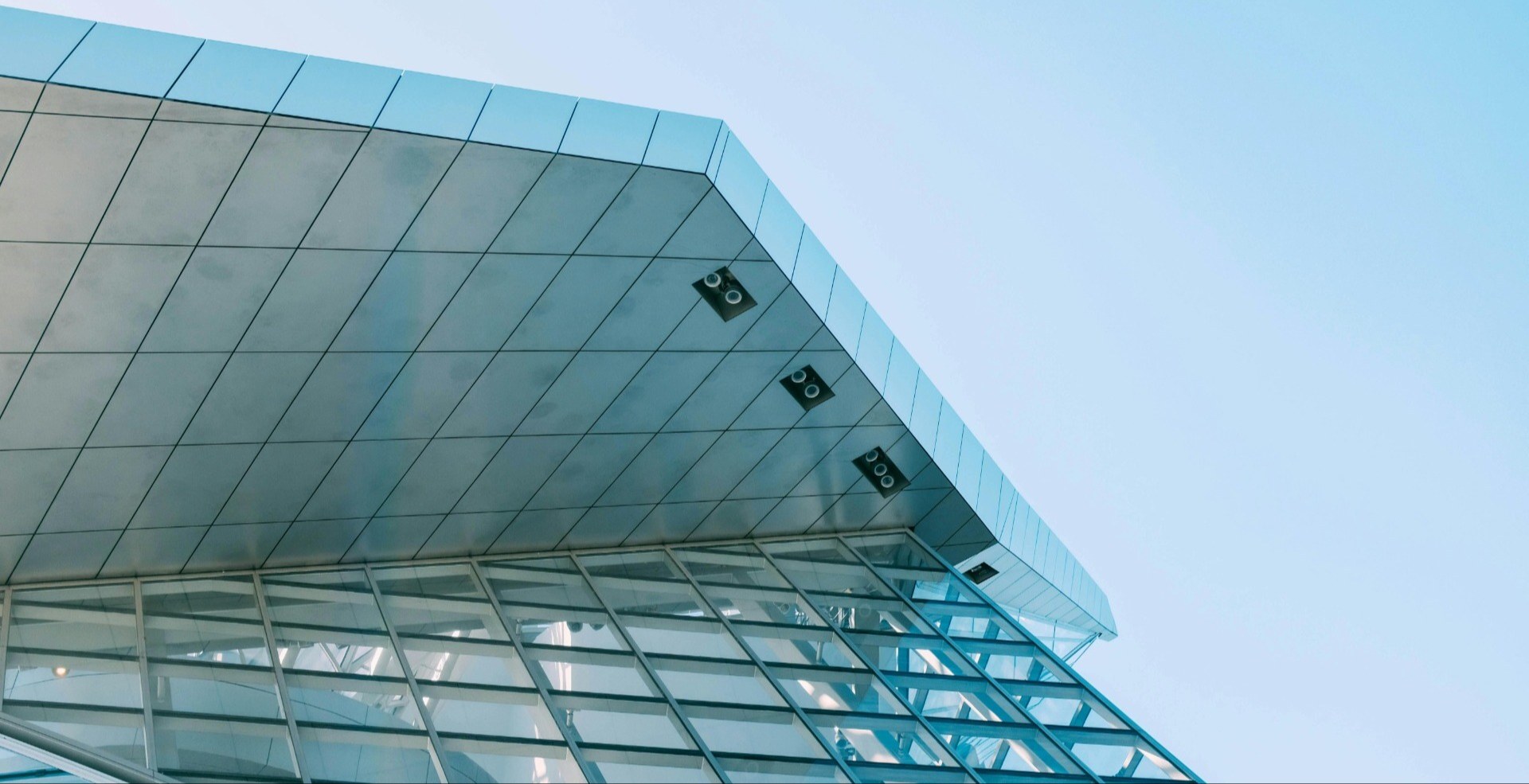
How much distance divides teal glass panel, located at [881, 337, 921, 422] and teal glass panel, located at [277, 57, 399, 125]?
29.8 feet

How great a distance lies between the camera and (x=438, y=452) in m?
18.7

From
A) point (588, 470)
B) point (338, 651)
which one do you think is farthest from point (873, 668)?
point (338, 651)

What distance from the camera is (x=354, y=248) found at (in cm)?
1516

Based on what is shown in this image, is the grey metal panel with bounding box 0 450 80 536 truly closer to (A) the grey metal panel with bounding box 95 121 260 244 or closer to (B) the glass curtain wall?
(B) the glass curtain wall

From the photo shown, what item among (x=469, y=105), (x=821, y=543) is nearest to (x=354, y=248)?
(x=469, y=105)

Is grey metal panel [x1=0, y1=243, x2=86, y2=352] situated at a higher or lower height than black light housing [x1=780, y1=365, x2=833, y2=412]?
higher

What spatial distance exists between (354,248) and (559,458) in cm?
550

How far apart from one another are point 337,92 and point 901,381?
10.0m

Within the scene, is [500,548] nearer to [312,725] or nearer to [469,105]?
[312,725]

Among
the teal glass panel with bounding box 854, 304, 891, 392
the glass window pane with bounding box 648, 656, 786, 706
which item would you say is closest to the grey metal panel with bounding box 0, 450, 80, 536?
the glass window pane with bounding box 648, 656, 786, 706

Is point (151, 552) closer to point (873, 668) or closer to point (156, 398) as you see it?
point (156, 398)

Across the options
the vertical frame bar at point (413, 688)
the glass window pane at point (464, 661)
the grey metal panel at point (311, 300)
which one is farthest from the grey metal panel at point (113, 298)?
the glass window pane at point (464, 661)

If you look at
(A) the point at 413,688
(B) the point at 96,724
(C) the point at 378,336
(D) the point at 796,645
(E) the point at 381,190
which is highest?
(E) the point at 381,190

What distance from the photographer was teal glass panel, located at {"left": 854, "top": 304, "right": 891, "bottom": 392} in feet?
64.8
